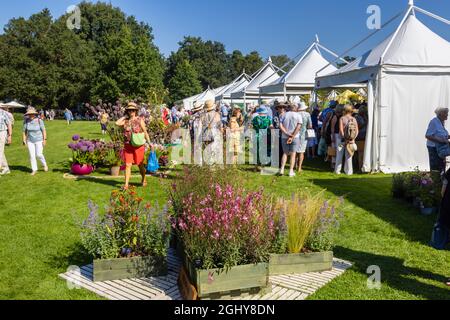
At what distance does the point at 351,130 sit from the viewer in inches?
423

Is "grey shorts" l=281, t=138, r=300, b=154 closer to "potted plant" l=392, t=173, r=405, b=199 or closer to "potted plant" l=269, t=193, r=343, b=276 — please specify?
"potted plant" l=392, t=173, r=405, b=199

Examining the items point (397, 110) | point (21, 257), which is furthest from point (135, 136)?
point (397, 110)

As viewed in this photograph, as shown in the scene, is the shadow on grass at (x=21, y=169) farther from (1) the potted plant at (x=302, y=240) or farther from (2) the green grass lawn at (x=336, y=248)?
(1) the potted plant at (x=302, y=240)

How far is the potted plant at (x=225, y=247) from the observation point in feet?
13.2

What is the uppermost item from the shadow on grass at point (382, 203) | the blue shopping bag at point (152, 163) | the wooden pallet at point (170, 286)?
the blue shopping bag at point (152, 163)

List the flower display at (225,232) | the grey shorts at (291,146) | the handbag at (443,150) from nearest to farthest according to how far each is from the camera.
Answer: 1. the flower display at (225,232)
2. the handbag at (443,150)
3. the grey shorts at (291,146)

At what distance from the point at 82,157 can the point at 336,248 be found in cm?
801

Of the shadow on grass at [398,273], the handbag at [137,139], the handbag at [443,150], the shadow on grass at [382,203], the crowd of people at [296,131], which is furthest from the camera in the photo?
the crowd of people at [296,131]

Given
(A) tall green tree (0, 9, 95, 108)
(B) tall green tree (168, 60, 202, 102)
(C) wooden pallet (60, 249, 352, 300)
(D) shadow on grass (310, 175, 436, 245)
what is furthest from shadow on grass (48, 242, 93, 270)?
(B) tall green tree (168, 60, 202, 102)

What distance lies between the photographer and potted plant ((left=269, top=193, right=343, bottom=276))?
4.89 meters

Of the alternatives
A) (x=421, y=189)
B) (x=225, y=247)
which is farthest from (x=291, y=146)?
(x=225, y=247)

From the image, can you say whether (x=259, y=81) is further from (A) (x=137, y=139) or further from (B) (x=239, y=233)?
(B) (x=239, y=233)

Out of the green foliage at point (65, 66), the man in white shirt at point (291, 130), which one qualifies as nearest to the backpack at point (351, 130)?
the man in white shirt at point (291, 130)
